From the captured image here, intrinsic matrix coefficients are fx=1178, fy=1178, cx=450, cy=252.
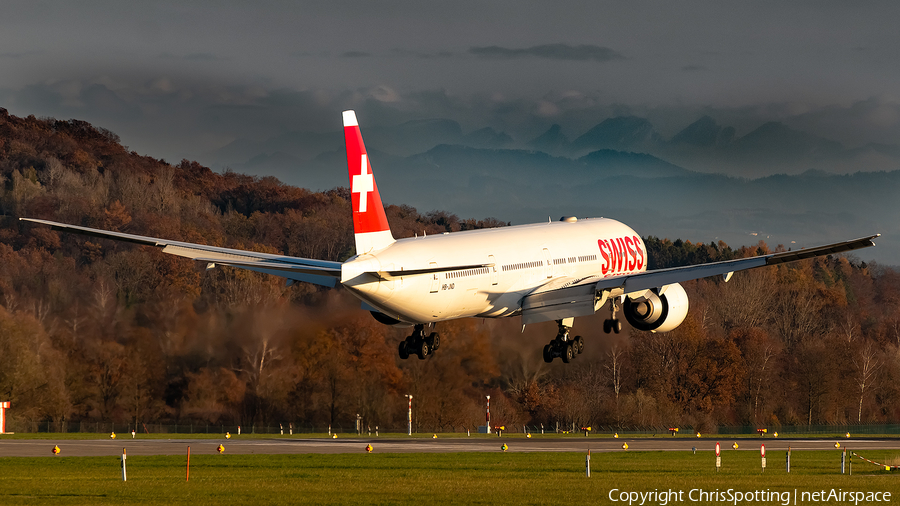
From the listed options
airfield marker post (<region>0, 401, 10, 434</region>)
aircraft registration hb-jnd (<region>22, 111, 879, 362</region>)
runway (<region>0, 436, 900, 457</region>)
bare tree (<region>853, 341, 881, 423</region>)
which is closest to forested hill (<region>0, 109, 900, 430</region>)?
bare tree (<region>853, 341, 881, 423</region>)

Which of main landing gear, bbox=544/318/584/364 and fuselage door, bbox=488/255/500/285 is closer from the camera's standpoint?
fuselage door, bbox=488/255/500/285

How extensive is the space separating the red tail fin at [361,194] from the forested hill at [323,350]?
32151mm

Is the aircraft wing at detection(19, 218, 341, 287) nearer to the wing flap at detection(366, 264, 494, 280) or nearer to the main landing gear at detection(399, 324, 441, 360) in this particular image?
the wing flap at detection(366, 264, 494, 280)

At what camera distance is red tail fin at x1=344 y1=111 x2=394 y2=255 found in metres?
41.3

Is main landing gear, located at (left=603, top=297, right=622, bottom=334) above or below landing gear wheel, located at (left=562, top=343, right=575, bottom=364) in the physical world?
above

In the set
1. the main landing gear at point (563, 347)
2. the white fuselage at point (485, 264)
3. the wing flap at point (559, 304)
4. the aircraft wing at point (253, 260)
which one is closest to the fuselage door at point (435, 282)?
the white fuselage at point (485, 264)

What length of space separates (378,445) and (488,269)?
23.8 meters

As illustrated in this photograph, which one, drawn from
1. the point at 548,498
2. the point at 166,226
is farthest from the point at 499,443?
the point at 166,226

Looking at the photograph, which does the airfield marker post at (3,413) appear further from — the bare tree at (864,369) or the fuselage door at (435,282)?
the bare tree at (864,369)

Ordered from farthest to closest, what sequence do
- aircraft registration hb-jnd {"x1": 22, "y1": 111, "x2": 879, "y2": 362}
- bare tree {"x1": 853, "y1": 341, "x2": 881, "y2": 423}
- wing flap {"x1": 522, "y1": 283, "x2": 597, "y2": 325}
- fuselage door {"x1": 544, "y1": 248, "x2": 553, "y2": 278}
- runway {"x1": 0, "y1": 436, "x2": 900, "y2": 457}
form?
1. bare tree {"x1": 853, "y1": 341, "x2": 881, "y2": 423}
2. runway {"x1": 0, "y1": 436, "x2": 900, "y2": 457}
3. fuselage door {"x1": 544, "y1": 248, "x2": 553, "y2": 278}
4. wing flap {"x1": 522, "y1": 283, "x2": 597, "y2": 325}
5. aircraft registration hb-jnd {"x1": 22, "y1": 111, "x2": 879, "y2": 362}

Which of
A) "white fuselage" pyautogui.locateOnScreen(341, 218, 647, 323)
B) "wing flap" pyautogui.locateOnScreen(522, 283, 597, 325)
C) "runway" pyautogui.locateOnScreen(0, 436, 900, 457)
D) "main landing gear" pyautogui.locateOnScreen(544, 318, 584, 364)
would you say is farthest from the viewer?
"runway" pyautogui.locateOnScreen(0, 436, 900, 457)

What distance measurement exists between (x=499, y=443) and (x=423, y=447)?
6.05m

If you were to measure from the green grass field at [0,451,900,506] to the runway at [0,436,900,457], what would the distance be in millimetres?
3801

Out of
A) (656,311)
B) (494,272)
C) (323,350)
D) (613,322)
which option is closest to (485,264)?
(494,272)
